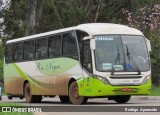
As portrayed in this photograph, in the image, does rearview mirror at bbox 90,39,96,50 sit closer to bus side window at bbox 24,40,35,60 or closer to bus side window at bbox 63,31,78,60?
bus side window at bbox 63,31,78,60

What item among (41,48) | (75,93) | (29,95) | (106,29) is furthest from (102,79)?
(29,95)

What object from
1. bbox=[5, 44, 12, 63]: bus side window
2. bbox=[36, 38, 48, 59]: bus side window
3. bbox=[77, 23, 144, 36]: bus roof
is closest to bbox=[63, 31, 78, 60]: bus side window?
bbox=[77, 23, 144, 36]: bus roof

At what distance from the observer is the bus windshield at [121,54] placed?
21.0m

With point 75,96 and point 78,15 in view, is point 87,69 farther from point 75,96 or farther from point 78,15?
point 78,15

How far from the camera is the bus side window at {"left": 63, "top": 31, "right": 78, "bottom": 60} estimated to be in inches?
867

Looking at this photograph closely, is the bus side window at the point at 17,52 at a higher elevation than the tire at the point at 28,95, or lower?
higher

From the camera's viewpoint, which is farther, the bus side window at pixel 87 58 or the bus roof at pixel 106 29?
the bus roof at pixel 106 29

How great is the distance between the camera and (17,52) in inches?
1089

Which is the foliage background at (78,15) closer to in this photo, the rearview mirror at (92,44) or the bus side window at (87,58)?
the bus side window at (87,58)

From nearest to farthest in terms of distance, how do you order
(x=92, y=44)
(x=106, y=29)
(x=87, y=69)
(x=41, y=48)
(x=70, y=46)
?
(x=92, y=44) → (x=87, y=69) → (x=106, y=29) → (x=70, y=46) → (x=41, y=48)

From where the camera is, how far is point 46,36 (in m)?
24.7

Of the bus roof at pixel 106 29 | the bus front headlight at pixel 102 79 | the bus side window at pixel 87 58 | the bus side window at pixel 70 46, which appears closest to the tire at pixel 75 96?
the bus side window at pixel 87 58

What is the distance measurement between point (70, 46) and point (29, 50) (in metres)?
4.44

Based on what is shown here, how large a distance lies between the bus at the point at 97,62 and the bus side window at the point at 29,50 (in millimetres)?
1506
